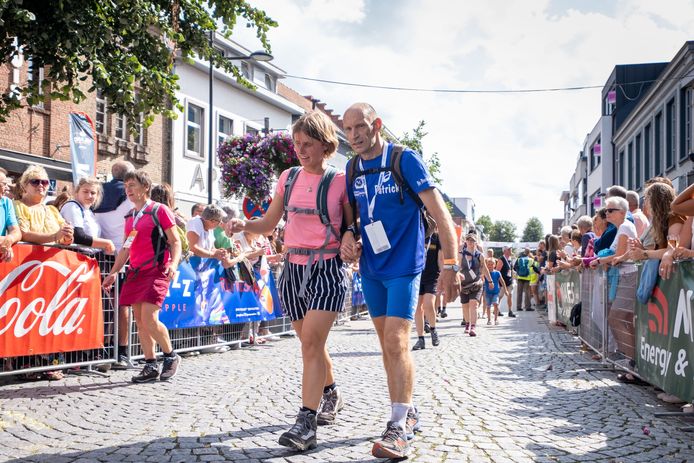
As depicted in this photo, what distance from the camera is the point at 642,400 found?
19.6 feet

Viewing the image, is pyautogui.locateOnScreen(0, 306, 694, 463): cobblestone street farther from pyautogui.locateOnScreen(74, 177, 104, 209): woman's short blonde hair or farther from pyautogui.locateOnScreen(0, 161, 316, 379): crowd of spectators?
pyautogui.locateOnScreen(74, 177, 104, 209): woman's short blonde hair

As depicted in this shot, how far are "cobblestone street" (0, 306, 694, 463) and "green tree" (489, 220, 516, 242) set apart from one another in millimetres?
156323

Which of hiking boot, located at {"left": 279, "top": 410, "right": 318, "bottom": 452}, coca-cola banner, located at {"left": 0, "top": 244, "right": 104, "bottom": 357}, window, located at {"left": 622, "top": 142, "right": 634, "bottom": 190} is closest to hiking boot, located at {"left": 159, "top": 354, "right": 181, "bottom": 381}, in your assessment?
coca-cola banner, located at {"left": 0, "top": 244, "right": 104, "bottom": 357}

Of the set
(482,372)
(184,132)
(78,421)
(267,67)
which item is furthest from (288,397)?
(267,67)

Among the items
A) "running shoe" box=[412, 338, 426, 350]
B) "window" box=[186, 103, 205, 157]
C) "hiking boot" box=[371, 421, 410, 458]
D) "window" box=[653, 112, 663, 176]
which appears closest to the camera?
"hiking boot" box=[371, 421, 410, 458]

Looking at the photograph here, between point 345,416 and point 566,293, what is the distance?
8.43 m

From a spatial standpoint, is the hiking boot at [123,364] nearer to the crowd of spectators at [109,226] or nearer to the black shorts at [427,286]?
the crowd of spectators at [109,226]

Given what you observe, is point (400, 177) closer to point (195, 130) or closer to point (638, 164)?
point (195, 130)

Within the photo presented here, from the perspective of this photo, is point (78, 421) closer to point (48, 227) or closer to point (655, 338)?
point (48, 227)

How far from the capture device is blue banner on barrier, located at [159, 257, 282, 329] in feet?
27.3

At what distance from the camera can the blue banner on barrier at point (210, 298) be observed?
8328mm

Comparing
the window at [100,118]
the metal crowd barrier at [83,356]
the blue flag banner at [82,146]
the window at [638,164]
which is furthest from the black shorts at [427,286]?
the window at [638,164]

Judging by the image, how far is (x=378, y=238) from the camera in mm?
4141

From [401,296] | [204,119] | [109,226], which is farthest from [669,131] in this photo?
[401,296]
